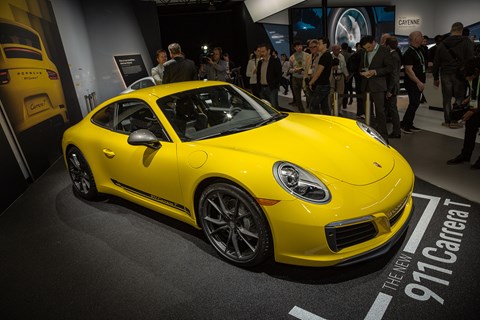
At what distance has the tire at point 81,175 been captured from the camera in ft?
12.9

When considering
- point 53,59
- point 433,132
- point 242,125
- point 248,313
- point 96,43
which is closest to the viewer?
point 248,313

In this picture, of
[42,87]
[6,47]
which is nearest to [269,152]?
[6,47]

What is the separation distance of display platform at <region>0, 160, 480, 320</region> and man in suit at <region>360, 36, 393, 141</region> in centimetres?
218

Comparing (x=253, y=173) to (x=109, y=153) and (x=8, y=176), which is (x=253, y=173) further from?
(x=8, y=176)

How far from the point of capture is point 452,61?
5.94 metres

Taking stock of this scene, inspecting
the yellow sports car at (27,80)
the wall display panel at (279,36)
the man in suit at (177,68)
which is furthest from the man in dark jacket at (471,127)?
the wall display panel at (279,36)

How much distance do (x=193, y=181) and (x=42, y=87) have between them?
463 centimetres

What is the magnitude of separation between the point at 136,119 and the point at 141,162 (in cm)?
55

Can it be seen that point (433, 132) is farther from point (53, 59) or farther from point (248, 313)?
point (53, 59)

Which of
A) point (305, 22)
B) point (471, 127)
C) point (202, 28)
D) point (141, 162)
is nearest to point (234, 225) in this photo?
point (141, 162)

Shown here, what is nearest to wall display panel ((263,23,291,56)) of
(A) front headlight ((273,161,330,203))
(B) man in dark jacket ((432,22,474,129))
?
(B) man in dark jacket ((432,22,474,129))

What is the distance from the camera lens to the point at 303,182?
2.31m

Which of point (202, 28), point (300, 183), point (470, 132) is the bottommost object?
point (470, 132)

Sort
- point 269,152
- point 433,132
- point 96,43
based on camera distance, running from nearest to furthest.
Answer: point 269,152
point 433,132
point 96,43
